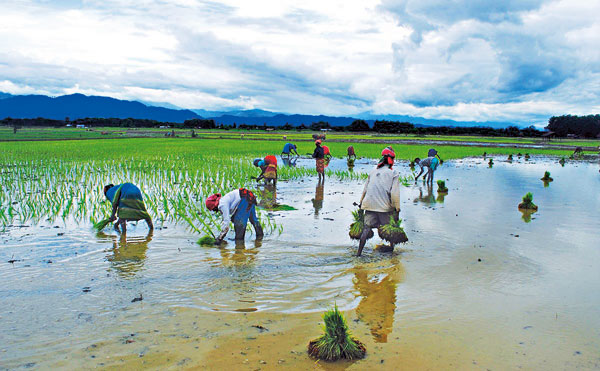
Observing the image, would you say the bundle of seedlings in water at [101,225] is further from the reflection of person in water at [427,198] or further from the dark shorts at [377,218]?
the reflection of person in water at [427,198]

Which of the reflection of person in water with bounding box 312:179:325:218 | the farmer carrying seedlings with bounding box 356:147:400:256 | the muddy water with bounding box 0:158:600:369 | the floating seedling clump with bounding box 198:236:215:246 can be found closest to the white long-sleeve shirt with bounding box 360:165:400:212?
the farmer carrying seedlings with bounding box 356:147:400:256

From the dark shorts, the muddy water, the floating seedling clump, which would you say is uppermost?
the dark shorts

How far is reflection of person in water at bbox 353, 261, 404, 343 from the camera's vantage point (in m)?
3.85

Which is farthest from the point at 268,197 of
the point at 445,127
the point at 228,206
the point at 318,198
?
the point at 445,127

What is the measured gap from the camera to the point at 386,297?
4555 millimetres

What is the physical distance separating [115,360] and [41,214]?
6688 millimetres

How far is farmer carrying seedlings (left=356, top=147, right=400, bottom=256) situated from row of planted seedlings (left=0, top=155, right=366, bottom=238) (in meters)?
2.06

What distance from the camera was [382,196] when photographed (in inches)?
231

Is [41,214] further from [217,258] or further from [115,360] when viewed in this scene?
[115,360]

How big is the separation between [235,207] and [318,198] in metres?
5.20

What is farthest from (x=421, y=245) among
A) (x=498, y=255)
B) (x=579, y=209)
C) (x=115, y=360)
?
(x=579, y=209)

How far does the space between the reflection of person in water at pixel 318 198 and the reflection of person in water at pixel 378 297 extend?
370 cm

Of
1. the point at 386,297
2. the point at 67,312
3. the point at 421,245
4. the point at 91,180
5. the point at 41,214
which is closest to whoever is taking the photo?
the point at 67,312

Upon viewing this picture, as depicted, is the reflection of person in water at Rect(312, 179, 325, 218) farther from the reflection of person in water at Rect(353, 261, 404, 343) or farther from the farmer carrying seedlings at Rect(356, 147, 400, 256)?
the reflection of person in water at Rect(353, 261, 404, 343)
